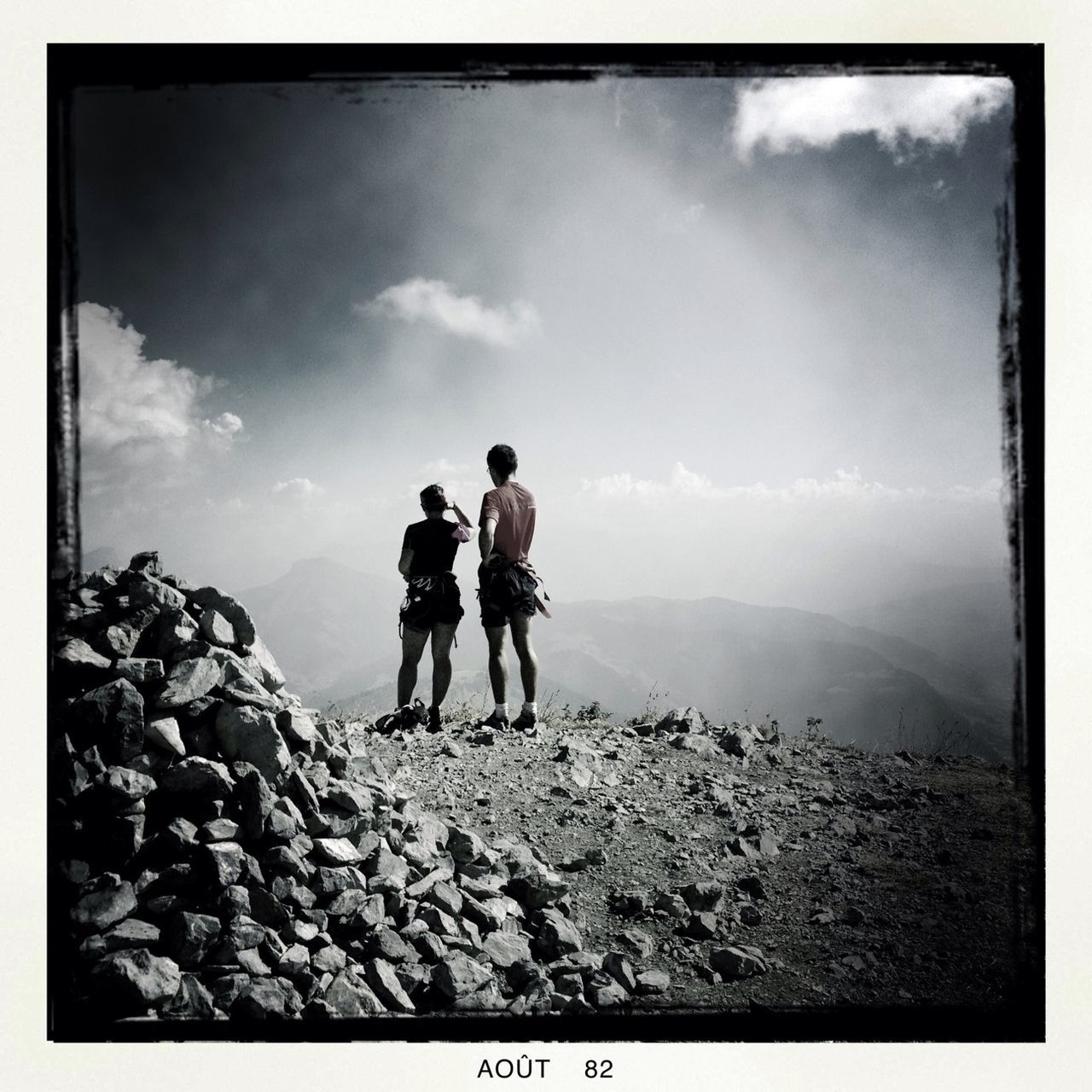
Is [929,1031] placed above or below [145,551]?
below

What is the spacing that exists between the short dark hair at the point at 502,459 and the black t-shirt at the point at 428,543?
669mm

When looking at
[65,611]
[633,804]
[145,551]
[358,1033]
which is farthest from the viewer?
[633,804]

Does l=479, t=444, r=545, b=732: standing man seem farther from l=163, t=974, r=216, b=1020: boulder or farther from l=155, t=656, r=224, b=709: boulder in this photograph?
l=163, t=974, r=216, b=1020: boulder

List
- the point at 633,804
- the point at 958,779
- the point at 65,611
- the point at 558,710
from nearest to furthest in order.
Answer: the point at 65,611
the point at 633,804
the point at 958,779
the point at 558,710

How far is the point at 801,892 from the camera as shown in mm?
4633

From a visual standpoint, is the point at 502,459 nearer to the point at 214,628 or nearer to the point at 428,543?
the point at 428,543

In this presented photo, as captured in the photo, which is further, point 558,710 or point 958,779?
point 558,710

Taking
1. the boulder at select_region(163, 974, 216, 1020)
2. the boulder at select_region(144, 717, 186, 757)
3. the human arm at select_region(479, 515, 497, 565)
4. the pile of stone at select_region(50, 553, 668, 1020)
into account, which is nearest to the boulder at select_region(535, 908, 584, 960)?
the pile of stone at select_region(50, 553, 668, 1020)

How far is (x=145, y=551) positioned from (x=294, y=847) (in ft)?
7.97

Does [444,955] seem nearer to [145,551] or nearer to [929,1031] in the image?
[929,1031]

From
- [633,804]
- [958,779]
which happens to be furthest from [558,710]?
[958,779]

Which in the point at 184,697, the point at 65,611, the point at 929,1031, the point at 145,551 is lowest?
the point at 929,1031

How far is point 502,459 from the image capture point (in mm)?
6141

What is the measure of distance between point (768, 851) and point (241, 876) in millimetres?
3546
